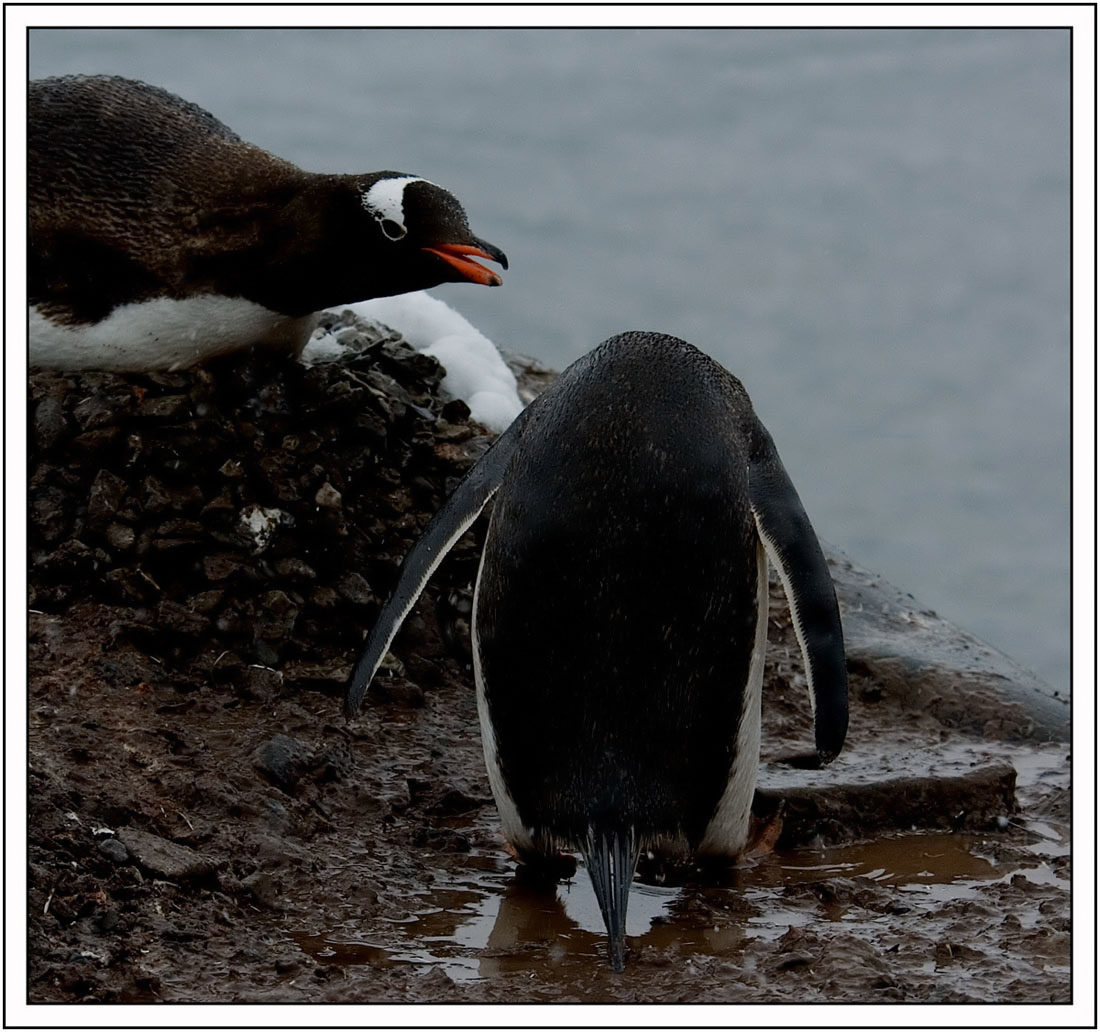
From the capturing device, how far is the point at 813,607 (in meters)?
3.01

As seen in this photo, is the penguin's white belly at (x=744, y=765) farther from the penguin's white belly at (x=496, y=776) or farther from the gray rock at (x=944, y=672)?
the gray rock at (x=944, y=672)

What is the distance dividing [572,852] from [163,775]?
2.68 feet

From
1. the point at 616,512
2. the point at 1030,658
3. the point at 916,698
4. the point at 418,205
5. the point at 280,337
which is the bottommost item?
the point at 1030,658

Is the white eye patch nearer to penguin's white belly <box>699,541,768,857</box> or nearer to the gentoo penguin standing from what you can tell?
the gentoo penguin standing

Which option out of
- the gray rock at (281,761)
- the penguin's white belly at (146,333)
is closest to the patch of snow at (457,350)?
the penguin's white belly at (146,333)

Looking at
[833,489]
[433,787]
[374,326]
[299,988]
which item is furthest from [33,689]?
[833,489]

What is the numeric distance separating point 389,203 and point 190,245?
534 millimetres

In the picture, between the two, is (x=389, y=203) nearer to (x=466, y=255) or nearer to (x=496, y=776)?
(x=466, y=255)

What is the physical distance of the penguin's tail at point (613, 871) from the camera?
2656 mm

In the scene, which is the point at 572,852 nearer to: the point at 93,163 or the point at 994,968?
the point at 994,968

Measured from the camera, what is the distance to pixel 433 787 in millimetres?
3385

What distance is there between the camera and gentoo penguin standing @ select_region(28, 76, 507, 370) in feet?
12.6

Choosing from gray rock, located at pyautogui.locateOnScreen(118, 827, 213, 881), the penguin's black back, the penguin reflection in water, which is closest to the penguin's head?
the penguin reflection in water

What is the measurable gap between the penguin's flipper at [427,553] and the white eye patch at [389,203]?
84 centimetres
